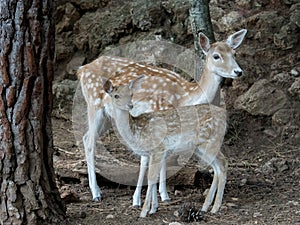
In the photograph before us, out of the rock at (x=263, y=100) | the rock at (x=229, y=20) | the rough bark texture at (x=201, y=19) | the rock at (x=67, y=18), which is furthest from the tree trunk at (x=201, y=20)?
the rock at (x=67, y=18)

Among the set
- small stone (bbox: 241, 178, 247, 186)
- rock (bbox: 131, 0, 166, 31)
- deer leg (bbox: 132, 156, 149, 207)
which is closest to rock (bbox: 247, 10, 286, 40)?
rock (bbox: 131, 0, 166, 31)

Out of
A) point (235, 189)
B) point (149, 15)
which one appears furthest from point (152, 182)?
point (149, 15)

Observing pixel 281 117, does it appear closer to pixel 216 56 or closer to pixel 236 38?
pixel 236 38

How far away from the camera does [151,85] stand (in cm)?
592

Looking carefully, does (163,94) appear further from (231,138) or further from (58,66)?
(58,66)

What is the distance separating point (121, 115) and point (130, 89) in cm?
23

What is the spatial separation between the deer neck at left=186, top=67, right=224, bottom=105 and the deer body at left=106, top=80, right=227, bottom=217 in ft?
1.96

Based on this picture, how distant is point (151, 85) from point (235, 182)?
1.21m

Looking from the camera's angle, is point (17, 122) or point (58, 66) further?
point (58, 66)

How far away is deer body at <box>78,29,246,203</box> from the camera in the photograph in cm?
548

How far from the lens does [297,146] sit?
6699mm

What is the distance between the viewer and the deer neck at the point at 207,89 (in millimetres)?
5578

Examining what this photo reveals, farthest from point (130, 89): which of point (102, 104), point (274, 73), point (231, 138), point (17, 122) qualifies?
point (274, 73)

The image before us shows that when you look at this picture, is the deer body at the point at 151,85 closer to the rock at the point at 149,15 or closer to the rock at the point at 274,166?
the rock at the point at 274,166
